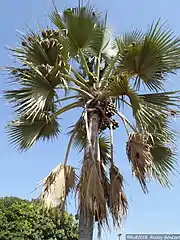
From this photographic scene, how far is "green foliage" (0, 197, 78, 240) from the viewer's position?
1416cm

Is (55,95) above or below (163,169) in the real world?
above

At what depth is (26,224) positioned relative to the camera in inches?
573

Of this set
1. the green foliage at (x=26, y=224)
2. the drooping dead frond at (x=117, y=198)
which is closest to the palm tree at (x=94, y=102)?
the drooping dead frond at (x=117, y=198)

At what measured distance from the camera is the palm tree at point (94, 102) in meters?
5.16

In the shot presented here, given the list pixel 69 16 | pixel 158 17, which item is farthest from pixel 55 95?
pixel 158 17

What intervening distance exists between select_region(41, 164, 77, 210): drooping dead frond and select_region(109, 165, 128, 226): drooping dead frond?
0.56 meters

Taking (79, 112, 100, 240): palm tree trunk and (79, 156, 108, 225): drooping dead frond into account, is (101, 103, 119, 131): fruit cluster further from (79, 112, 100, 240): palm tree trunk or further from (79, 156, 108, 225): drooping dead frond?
(79, 156, 108, 225): drooping dead frond

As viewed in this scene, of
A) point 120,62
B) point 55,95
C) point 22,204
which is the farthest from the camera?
point 22,204

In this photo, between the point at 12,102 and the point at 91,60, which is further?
the point at 91,60

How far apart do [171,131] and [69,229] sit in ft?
36.6

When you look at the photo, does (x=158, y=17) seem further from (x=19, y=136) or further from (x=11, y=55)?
(x=19, y=136)

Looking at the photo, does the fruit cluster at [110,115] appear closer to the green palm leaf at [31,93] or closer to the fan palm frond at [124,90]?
the fan palm frond at [124,90]

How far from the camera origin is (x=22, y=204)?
599 inches

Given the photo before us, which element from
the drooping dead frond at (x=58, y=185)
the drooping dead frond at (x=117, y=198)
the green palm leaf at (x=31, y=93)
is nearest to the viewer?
the drooping dead frond at (x=58, y=185)
